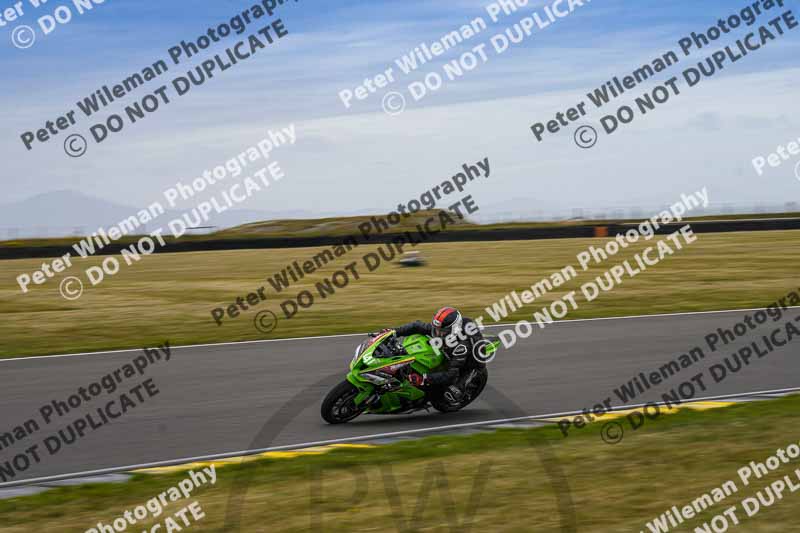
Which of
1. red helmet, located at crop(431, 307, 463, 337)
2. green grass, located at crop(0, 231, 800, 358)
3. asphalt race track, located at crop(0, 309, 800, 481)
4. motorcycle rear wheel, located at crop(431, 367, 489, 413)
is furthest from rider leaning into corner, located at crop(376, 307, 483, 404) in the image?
green grass, located at crop(0, 231, 800, 358)

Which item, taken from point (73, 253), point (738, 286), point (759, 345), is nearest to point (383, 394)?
point (759, 345)

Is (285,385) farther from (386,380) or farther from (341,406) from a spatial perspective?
(386,380)

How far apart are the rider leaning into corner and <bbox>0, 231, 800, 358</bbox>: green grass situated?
752 cm

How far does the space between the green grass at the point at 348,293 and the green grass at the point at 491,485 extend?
29.7 ft

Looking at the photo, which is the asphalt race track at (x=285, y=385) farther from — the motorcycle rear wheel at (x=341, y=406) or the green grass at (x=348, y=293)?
the green grass at (x=348, y=293)

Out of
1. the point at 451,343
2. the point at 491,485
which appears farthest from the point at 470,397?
the point at 491,485

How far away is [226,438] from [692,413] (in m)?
4.77

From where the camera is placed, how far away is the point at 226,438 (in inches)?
364

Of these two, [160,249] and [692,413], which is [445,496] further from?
[160,249]

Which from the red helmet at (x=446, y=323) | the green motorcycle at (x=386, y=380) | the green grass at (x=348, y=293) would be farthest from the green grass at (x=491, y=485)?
the green grass at (x=348, y=293)

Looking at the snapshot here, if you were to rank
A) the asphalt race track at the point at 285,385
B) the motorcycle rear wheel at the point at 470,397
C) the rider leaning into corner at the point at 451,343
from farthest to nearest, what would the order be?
the motorcycle rear wheel at the point at 470,397
the rider leaning into corner at the point at 451,343
the asphalt race track at the point at 285,385

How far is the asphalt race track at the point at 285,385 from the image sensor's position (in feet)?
30.1

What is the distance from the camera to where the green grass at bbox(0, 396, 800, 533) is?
6289 millimetres

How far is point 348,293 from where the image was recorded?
25.0m
